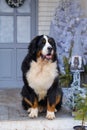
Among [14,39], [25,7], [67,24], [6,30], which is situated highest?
[25,7]

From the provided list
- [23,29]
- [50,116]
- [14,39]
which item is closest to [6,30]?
[14,39]

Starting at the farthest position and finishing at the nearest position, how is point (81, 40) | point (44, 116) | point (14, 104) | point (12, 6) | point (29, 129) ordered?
1. point (12, 6)
2. point (81, 40)
3. point (14, 104)
4. point (44, 116)
5. point (29, 129)

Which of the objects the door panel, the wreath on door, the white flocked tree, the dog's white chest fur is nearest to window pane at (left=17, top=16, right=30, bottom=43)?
the door panel

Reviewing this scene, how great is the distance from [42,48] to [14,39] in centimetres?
318

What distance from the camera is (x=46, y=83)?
20.1 feet

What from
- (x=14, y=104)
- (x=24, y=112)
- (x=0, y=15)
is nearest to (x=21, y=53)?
(x=0, y=15)

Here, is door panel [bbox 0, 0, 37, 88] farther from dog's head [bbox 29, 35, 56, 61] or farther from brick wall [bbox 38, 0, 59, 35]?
dog's head [bbox 29, 35, 56, 61]

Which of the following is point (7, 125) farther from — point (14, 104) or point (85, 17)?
point (85, 17)

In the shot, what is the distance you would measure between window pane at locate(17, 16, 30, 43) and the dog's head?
3003 millimetres

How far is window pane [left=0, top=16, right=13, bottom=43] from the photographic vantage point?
8977 millimetres

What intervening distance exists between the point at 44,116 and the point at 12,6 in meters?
3.33

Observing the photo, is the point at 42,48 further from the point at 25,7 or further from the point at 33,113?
the point at 25,7

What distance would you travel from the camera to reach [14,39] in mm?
9008

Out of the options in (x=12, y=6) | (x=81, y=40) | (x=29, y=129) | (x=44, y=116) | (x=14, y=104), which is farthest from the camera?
(x=12, y=6)
